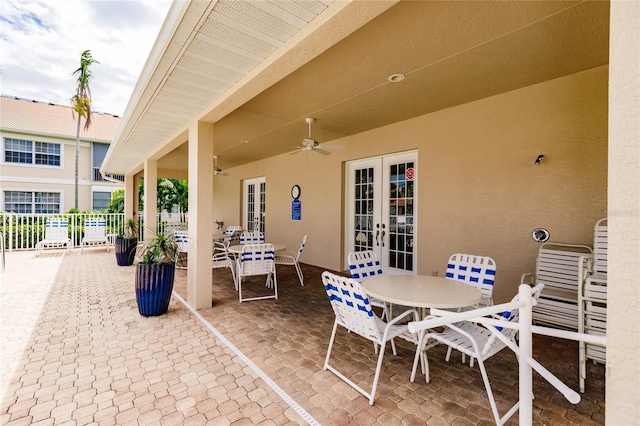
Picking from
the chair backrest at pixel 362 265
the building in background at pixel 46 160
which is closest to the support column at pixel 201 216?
the chair backrest at pixel 362 265

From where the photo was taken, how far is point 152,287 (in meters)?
3.72

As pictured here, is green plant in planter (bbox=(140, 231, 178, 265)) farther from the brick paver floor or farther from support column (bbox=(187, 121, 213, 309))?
the brick paver floor

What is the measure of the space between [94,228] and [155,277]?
7.31m

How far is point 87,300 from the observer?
14.5ft

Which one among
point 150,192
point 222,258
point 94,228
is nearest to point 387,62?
point 222,258

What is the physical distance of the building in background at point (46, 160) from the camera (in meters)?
12.3

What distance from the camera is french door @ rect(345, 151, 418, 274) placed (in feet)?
17.1

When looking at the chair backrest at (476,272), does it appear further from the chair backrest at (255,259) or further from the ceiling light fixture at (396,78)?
the chair backrest at (255,259)

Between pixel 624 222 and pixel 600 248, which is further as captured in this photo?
pixel 600 248

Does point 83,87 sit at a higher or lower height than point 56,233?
higher

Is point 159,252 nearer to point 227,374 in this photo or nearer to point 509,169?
point 227,374

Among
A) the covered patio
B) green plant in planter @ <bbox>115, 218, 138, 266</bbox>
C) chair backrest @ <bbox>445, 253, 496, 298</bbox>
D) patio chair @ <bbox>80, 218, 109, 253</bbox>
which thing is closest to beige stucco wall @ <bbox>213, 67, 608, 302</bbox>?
the covered patio

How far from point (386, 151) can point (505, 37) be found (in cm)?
282

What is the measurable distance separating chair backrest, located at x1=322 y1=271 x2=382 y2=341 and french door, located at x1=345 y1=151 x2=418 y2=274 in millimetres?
3010
